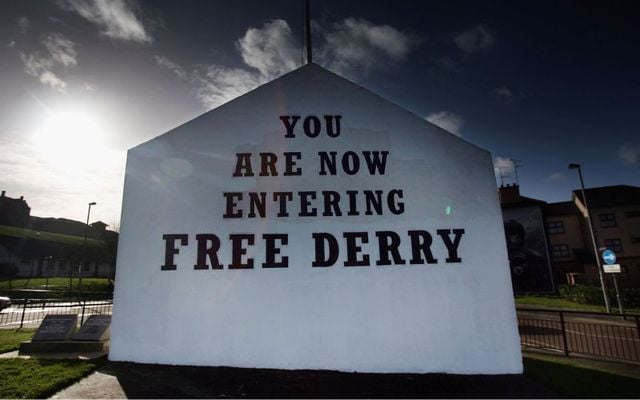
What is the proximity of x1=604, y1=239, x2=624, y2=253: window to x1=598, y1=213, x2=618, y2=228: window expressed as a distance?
1.75 meters

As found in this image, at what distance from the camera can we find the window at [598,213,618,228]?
4155 cm

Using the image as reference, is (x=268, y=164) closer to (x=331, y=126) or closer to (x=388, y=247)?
(x=331, y=126)

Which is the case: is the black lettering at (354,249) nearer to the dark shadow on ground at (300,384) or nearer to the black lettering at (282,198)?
the black lettering at (282,198)

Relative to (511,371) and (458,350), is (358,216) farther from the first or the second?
(511,371)

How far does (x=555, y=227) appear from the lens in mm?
46562

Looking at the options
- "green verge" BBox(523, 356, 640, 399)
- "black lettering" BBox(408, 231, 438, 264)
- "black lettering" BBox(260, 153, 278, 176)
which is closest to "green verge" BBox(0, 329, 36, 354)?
"black lettering" BBox(260, 153, 278, 176)

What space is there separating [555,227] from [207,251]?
165 feet

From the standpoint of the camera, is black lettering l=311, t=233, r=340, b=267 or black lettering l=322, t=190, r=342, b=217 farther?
black lettering l=322, t=190, r=342, b=217

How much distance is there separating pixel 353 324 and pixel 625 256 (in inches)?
1809

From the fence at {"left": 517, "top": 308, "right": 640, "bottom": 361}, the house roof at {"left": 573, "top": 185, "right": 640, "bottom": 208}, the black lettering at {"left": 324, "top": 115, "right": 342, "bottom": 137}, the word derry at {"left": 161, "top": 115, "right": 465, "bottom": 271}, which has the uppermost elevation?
the house roof at {"left": 573, "top": 185, "right": 640, "bottom": 208}

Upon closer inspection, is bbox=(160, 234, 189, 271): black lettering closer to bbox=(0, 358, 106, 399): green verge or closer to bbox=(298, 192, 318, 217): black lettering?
bbox=(0, 358, 106, 399): green verge

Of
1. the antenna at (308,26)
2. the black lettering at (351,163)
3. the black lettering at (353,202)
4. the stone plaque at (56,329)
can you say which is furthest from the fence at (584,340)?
the stone plaque at (56,329)

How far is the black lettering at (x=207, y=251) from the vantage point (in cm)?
963

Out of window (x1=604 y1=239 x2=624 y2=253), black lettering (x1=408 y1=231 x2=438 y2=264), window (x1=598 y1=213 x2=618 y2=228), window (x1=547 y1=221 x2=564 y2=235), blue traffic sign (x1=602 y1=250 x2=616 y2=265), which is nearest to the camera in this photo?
black lettering (x1=408 y1=231 x2=438 y2=264)
